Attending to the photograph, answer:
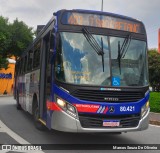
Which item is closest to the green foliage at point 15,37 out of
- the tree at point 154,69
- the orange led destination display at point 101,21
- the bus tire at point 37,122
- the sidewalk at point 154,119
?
the sidewalk at point 154,119

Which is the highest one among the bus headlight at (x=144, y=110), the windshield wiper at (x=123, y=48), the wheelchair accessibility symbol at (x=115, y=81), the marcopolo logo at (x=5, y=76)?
the windshield wiper at (x=123, y=48)

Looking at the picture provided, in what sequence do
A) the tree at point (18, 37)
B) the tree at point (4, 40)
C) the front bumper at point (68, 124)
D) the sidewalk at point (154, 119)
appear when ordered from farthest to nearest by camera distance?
the tree at point (18, 37) → the tree at point (4, 40) → the sidewalk at point (154, 119) → the front bumper at point (68, 124)

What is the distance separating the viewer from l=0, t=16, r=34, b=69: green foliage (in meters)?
40.5

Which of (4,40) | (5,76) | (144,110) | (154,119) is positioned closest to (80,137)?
(144,110)

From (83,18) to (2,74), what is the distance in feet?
122

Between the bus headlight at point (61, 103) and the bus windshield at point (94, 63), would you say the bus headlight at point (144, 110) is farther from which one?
the bus headlight at point (61, 103)

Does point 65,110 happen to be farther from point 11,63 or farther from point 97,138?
point 11,63

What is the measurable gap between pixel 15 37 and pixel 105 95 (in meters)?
35.4

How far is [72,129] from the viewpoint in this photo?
8.02m

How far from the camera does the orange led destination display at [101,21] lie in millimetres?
8750

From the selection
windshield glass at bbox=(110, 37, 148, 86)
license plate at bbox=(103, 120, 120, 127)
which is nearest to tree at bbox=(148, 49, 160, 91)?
windshield glass at bbox=(110, 37, 148, 86)

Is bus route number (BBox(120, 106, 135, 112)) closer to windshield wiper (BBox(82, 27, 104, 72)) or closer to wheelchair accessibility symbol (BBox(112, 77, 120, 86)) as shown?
wheelchair accessibility symbol (BBox(112, 77, 120, 86))

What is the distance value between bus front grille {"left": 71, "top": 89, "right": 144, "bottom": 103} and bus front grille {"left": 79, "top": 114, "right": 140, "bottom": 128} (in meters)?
0.40

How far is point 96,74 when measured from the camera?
838 cm
